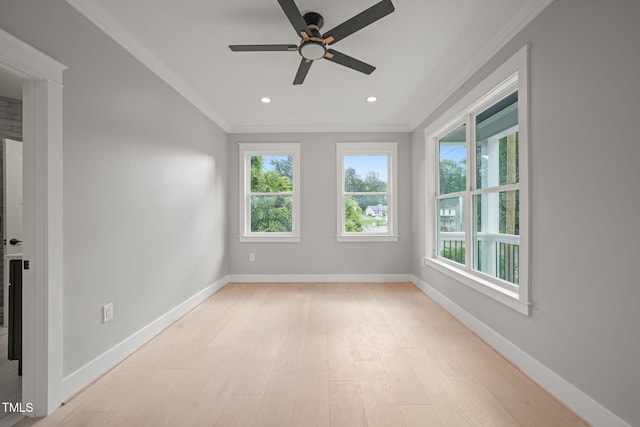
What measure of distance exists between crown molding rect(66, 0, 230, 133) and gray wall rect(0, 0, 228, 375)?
5 centimetres

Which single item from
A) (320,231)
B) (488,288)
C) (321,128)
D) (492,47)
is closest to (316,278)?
(320,231)

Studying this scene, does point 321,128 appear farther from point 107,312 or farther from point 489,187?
point 107,312

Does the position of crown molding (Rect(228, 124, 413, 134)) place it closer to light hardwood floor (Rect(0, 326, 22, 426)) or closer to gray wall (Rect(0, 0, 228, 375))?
gray wall (Rect(0, 0, 228, 375))

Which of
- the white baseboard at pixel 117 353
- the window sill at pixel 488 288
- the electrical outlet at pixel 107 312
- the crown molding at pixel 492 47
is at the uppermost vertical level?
the crown molding at pixel 492 47

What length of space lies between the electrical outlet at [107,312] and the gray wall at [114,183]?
0.12 ft

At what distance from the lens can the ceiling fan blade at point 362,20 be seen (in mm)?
1777

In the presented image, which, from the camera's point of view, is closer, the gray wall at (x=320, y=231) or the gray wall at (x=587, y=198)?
the gray wall at (x=587, y=198)

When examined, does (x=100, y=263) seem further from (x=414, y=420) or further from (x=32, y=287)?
(x=414, y=420)

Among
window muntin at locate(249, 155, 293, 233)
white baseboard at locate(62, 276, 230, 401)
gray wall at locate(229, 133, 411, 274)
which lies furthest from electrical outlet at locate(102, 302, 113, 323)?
window muntin at locate(249, 155, 293, 233)

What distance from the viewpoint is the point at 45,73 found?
1705 millimetres

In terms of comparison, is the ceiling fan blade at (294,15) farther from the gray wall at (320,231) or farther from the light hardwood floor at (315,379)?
the gray wall at (320,231)

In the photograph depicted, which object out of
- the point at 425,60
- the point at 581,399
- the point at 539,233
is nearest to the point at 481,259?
the point at 539,233

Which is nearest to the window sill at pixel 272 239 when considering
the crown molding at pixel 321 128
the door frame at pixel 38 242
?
the crown molding at pixel 321 128

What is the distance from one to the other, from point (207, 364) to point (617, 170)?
2.79m
